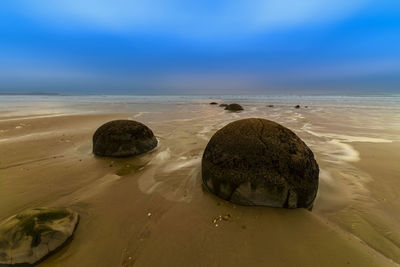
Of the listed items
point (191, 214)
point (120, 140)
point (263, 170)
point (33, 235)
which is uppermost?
point (263, 170)

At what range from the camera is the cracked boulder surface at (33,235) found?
1809 mm

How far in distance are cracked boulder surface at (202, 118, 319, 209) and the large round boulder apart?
2.87 metres

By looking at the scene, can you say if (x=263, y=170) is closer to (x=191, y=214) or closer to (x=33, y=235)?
(x=191, y=214)

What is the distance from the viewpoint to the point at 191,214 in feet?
8.89

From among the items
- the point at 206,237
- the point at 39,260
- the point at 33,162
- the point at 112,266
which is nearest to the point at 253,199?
the point at 206,237

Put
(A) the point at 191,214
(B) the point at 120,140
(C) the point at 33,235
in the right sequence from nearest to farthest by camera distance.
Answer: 1. (C) the point at 33,235
2. (A) the point at 191,214
3. (B) the point at 120,140

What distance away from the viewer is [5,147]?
5832 mm

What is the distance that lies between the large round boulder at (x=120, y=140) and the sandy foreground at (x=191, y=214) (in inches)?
12.0

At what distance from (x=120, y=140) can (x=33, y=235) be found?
3374mm

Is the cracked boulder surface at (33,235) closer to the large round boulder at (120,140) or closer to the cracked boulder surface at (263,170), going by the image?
the cracked boulder surface at (263,170)

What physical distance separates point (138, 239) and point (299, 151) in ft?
9.46

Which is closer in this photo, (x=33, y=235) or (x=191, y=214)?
(x=33, y=235)

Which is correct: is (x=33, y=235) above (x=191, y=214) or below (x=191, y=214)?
above

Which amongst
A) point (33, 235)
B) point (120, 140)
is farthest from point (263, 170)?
point (120, 140)
